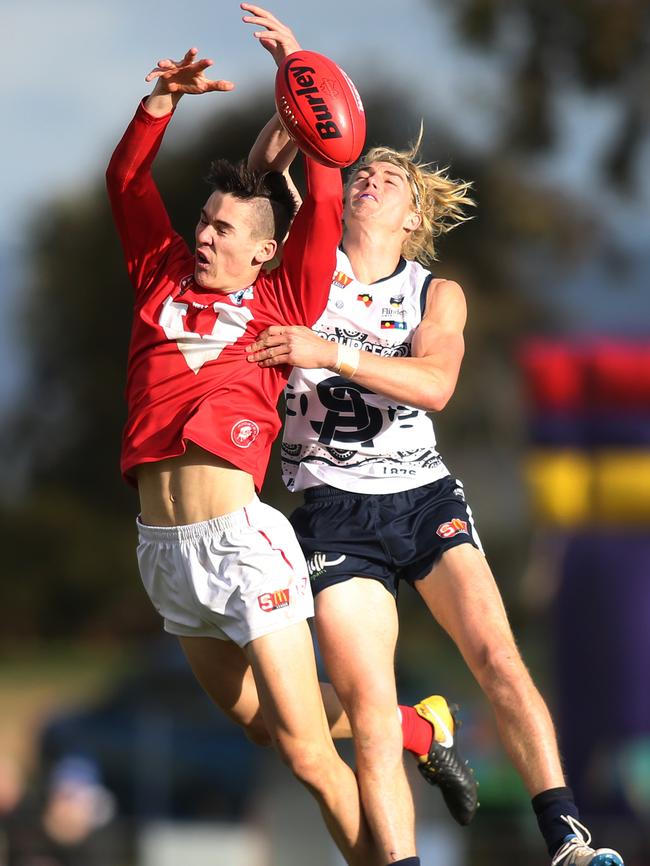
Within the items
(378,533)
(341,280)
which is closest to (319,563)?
→ (378,533)

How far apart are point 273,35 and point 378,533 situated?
157 centimetres

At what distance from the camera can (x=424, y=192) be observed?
513 cm

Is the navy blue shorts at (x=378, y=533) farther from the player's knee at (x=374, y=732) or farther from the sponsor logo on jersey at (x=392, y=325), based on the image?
the sponsor logo on jersey at (x=392, y=325)

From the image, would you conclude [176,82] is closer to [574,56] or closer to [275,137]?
[275,137]

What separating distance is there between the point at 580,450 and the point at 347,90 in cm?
636

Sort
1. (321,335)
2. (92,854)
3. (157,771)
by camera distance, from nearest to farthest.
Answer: (321,335) → (92,854) → (157,771)

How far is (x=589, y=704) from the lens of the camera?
10.5 meters

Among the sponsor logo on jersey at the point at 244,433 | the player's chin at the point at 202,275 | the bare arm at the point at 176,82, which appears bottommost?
the sponsor logo on jersey at the point at 244,433

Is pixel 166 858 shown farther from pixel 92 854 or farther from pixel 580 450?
pixel 580 450

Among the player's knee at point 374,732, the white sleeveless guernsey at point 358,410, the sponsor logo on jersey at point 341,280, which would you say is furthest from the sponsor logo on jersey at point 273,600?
the sponsor logo on jersey at point 341,280

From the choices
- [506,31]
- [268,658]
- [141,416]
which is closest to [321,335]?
[141,416]

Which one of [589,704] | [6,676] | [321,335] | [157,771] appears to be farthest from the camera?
[6,676]

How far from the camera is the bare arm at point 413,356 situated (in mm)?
4383

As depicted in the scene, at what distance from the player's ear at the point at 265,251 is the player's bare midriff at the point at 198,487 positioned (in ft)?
1.93
